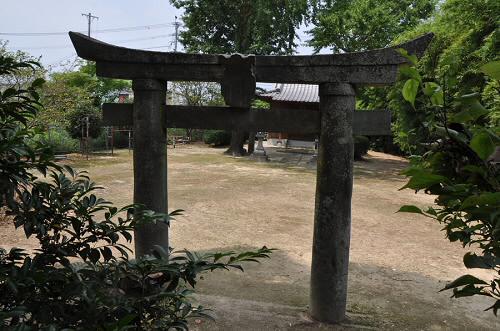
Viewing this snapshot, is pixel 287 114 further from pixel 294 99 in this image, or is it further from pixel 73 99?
pixel 294 99

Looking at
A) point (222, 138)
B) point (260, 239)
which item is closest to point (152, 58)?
point (260, 239)

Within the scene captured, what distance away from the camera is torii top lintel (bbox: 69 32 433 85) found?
362 centimetres

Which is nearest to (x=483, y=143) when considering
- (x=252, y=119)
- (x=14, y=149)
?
(x=14, y=149)

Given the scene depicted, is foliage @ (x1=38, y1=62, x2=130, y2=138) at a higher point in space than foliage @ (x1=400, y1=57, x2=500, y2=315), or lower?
higher

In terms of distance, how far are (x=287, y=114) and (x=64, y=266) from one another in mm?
2781

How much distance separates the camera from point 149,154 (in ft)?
13.7

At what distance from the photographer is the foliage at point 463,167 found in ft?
3.28

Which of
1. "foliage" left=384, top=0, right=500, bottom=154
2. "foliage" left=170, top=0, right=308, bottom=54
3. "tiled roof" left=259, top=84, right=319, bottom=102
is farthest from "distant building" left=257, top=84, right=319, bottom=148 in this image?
"foliage" left=384, top=0, right=500, bottom=154

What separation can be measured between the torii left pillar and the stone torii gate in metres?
0.01

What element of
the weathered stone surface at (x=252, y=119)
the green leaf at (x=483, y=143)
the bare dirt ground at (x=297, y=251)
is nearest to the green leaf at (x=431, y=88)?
the green leaf at (x=483, y=143)

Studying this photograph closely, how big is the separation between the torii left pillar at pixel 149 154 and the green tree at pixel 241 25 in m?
16.1

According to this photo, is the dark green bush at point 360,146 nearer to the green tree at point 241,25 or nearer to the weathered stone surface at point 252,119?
the green tree at point 241,25

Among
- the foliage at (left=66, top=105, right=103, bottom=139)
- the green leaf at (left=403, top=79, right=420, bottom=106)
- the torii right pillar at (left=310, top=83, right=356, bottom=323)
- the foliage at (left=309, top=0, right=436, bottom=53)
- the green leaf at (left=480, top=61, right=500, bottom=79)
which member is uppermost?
the foliage at (left=309, top=0, right=436, bottom=53)

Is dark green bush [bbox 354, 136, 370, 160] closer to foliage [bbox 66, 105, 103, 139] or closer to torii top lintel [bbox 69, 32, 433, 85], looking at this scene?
foliage [bbox 66, 105, 103, 139]
